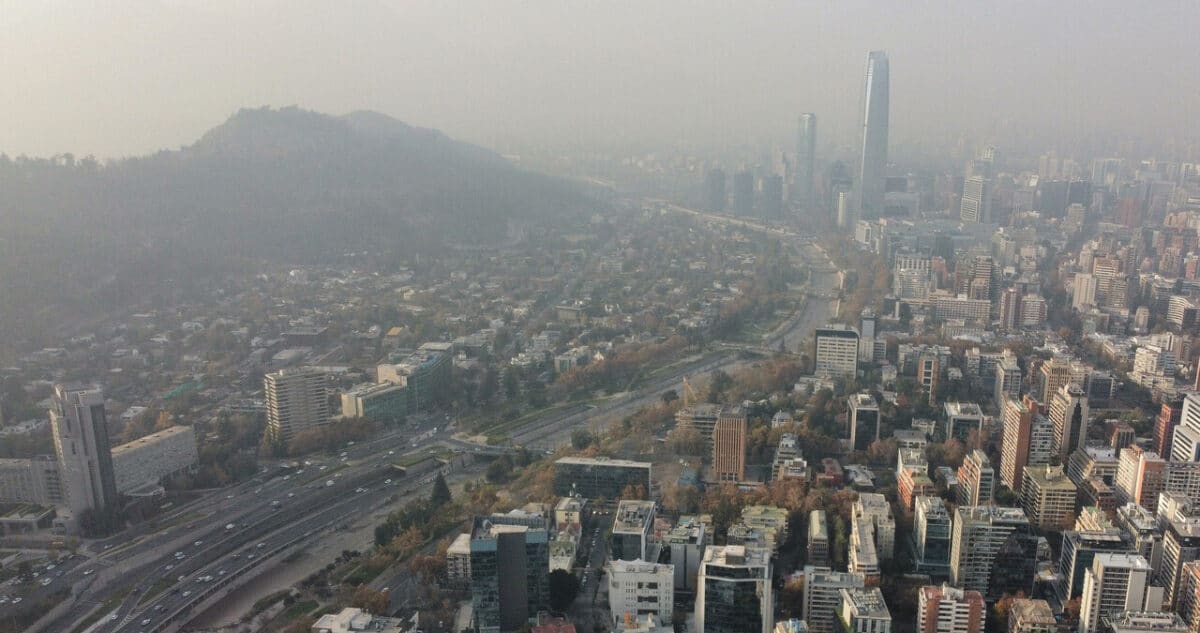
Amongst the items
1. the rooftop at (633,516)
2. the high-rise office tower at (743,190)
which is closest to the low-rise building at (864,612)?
the rooftop at (633,516)

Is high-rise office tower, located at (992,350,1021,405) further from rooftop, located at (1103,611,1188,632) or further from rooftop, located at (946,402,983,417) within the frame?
rooftop, located at (1103,611,1188,632)

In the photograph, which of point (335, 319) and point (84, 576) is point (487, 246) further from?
point (84, 576)

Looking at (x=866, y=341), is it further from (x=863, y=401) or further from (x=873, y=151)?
(x=873, y=151)

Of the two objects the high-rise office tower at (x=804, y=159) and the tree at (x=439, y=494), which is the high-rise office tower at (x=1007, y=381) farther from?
the high-rise office tower at (x=804, y=159)

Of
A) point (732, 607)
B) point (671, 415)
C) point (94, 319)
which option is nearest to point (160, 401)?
point (94, 319)

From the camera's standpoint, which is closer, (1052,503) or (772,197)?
(1052,503)

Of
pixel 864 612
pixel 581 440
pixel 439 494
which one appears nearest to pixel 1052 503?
pixel 864 612

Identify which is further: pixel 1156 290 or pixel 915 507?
pixel 1156 290
